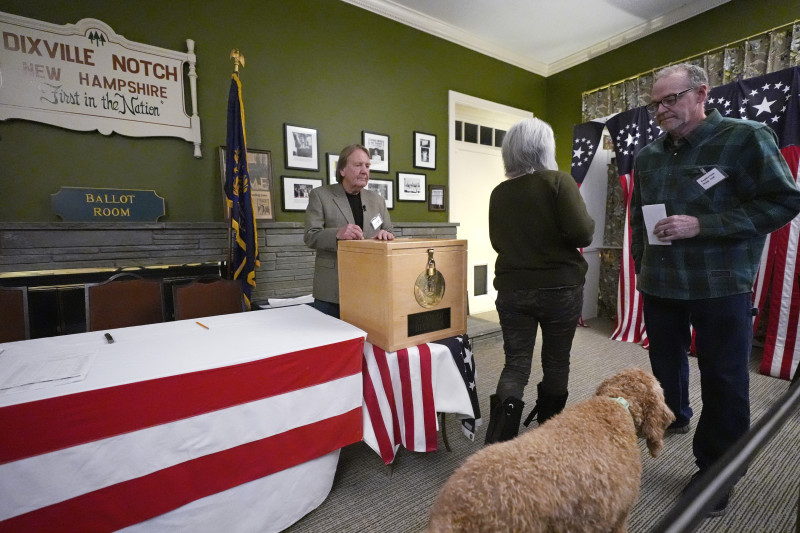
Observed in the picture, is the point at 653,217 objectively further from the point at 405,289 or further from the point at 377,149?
the point at 377,149

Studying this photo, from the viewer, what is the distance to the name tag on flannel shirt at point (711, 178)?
1.32 metres

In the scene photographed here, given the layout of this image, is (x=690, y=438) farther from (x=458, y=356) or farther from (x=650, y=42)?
(x=650, y=42)

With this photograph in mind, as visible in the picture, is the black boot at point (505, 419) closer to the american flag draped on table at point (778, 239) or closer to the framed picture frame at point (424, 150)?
the american flag draped on table at point (778, 239)

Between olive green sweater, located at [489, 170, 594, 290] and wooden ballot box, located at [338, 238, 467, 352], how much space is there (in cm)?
22

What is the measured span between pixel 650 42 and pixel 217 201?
15.3ft

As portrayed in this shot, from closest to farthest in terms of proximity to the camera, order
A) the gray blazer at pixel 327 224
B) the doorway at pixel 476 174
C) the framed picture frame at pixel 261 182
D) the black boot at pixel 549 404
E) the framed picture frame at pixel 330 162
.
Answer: the black boot at pixel 549 404 → the gray blazer at pixel 327 224 → the framed picture frame at pixel 261 182 → the framed picture frame at pixel 330 162 → the doorway at pixel 476 174

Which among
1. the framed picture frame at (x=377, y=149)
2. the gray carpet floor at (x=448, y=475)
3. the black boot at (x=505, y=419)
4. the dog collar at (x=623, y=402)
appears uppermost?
the framed picture frame at (x=377, y=149)

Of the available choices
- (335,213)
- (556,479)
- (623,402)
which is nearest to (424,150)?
(335,213)

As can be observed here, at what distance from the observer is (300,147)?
3.19 metres

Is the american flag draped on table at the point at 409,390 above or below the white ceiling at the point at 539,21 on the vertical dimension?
below

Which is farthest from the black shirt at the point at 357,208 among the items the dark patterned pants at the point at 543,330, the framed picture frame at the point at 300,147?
the framed picture frame at the point at 300,147

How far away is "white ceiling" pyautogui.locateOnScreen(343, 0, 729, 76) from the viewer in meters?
3.49

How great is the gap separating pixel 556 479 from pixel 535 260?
0.87 m

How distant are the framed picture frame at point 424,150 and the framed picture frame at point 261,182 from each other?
5.12ft
